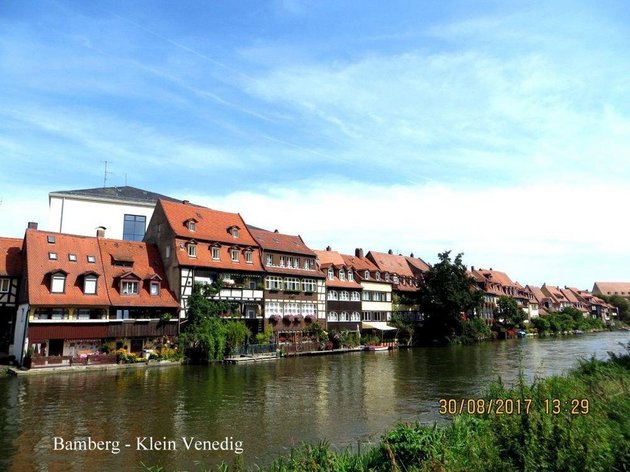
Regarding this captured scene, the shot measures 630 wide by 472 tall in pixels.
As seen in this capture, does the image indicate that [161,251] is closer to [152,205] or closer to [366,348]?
[152,205]

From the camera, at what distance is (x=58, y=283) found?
117 feet

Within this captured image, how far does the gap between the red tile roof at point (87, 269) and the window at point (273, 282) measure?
10.0m

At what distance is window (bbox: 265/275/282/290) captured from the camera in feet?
159

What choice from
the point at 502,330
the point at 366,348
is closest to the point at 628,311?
the point at 502,330

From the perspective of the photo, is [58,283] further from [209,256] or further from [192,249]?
[209,256]

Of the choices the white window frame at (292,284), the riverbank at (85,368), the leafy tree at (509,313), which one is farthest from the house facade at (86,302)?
the leafy tree at (509,313)

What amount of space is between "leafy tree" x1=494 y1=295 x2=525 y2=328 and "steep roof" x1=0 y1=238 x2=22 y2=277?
237ft

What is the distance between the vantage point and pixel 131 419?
19391 mm

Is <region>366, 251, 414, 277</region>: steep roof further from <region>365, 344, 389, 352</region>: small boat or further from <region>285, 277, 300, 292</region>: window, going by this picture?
<region>285, 277, 300, 292</region>: window

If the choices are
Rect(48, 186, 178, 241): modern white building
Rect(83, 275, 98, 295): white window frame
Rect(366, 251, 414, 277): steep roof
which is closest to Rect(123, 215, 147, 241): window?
Rect(48, 186, 178, 241): modern white building

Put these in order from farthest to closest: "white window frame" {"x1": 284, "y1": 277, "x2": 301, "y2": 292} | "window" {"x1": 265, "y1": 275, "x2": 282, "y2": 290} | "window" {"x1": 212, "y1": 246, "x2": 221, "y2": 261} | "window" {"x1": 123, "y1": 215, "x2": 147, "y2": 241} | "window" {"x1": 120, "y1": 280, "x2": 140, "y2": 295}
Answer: "window" {"x1": 123, "y1": 215, "x2": 147, "y2": 241}, "white window frame" {"x1": 284, "y1": 277, "x2": 301, "y2": 292}, "window" {"x1": 265, "y1": 275, "x2": 282, "y2": 290}, "window" {"x1": 212, "y1": 246, "x2": 221, "y2": 261}, "window" {"x1": 120, "y1": 280, "x2": 140, "y2": 295}

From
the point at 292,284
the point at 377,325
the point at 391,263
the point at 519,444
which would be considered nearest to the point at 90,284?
the point at 292,284

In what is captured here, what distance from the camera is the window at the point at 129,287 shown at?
126 feet

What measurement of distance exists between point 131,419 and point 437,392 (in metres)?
14.4
